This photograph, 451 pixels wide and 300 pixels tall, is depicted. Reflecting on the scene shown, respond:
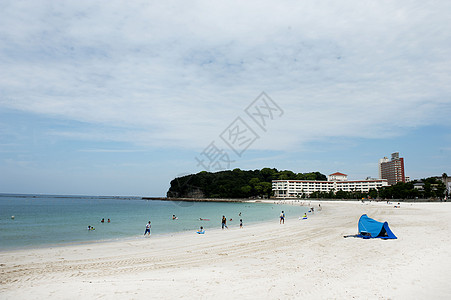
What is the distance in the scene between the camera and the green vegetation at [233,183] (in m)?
148

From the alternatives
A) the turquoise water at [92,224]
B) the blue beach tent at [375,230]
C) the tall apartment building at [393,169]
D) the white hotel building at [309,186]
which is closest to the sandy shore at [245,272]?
the blue beach tent at [375,230]

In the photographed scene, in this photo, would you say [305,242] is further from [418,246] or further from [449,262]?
[449,262]

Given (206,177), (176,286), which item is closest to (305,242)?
(176,286)

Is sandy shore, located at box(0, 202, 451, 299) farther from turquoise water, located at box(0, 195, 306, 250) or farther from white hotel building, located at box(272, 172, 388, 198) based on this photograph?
white hotel building, located at box(272, 172, 388, 198)

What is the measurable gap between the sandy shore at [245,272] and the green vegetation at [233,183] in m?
133

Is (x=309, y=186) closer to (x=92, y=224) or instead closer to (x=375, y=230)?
(x=92, y=224)

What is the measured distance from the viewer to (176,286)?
7.64 m

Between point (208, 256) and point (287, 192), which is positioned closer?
point (208, 256)

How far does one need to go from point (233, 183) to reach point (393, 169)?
100706 millimetres

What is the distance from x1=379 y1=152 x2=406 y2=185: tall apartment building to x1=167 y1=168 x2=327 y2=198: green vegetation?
131 feet

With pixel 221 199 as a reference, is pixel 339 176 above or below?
above

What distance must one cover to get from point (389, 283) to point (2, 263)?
14006 millimetres

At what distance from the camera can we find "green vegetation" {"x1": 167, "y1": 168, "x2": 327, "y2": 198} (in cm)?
14791

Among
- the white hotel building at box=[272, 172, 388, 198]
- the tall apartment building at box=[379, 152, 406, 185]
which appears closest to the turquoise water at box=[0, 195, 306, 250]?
the white hotel building at box=[272, 172, 388, 198]
